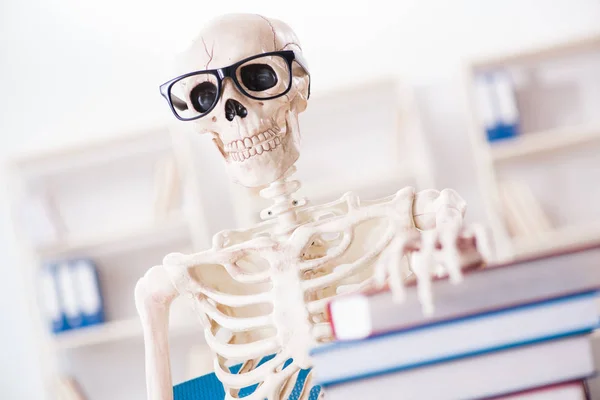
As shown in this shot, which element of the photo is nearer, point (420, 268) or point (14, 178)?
point (420, 268)

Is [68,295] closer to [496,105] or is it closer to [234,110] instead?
[496,105]

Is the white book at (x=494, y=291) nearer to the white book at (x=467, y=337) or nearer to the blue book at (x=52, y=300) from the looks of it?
the white book at (x=467, y=337)

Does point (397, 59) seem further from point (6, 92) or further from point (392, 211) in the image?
point (392, 211)

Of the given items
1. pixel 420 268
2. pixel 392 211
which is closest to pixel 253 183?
pixel 392 211

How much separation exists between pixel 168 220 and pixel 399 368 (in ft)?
8.01

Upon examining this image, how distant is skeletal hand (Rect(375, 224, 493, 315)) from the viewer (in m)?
0.55

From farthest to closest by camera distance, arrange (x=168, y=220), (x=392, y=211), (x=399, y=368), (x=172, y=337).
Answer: (x=172, y=337)
(x=168, y=220)
(x=392, y=211)
(x=399, y=368)

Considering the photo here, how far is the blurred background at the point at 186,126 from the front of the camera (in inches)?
125

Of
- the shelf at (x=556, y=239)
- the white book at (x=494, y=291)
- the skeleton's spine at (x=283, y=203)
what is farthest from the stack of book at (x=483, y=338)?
the shelf at (x=556, y=239)

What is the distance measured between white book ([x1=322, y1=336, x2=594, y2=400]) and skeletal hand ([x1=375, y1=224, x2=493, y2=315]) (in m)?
0.06

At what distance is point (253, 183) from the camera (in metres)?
1.10

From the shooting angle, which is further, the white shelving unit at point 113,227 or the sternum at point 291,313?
the white shelving unit at point 113,227

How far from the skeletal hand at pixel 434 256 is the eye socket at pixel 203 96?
1.84 feet

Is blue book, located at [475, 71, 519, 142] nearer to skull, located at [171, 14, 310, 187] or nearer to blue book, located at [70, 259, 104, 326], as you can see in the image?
blue book, located at [70, 259, 104, 326]
